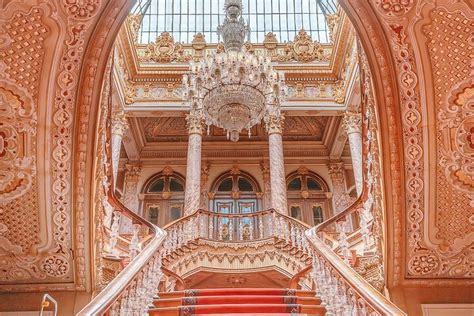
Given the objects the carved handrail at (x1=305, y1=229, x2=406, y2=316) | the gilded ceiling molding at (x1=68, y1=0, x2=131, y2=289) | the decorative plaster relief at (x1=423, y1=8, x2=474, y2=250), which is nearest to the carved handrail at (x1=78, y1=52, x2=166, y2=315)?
the gilded ceiling molding at (x1=68, y1=0, x2=131, y2=289)

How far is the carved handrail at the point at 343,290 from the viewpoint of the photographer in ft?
11.9

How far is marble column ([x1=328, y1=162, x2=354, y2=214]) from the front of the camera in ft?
52.5

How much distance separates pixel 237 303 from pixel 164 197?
11.3 m

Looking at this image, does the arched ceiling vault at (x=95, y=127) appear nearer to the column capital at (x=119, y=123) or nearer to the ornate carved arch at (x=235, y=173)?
the column capital at (x=119, y=123)

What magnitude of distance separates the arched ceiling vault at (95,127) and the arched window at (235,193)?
420 inches

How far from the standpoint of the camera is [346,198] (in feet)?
52.9

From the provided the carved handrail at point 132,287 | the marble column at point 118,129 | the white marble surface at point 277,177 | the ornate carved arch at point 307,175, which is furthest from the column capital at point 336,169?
the carved handrail at point 132,287

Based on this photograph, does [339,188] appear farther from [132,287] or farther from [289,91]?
[132,287]

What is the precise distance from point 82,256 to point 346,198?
12117 millimetres

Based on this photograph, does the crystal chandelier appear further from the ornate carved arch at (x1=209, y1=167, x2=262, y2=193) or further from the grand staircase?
the ornate carved arch at (x1=209, y1=167, x2=262, y2=193)

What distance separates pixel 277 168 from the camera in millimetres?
12500

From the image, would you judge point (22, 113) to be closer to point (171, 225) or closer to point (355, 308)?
point (355, 308)

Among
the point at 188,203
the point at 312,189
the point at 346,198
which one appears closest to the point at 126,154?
the point at 188,203

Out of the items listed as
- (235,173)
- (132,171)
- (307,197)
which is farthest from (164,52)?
(307,197)
